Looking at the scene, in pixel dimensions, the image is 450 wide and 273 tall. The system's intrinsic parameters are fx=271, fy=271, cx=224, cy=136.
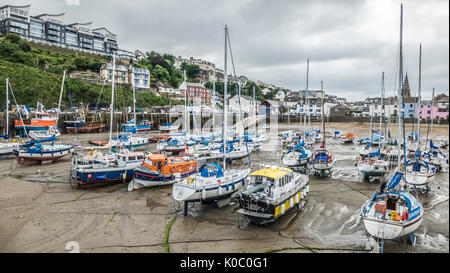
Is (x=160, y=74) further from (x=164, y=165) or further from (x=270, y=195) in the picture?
(x=270, y=195)

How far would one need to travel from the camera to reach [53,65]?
218ft

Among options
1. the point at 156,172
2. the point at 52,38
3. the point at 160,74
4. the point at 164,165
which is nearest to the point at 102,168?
the point at 156,172

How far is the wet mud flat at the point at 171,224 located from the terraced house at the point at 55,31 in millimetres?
82701

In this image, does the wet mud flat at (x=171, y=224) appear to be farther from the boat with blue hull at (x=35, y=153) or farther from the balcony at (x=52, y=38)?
the balcony at (x=52, y=38)

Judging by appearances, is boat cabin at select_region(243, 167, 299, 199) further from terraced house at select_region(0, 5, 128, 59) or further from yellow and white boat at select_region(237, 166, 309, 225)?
terraced house at select_region(0, 5, 128, 59)

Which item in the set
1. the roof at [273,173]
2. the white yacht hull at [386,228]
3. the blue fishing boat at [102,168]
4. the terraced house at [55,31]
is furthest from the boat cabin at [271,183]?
the terraced house at [55,31]

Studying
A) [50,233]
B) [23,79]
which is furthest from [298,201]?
[23,79]

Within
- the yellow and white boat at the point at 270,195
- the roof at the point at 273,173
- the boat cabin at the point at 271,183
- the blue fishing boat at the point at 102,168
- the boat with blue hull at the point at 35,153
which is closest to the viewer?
the yellow and white boat at the point at 270,195

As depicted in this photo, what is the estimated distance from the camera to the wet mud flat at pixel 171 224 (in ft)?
32.4

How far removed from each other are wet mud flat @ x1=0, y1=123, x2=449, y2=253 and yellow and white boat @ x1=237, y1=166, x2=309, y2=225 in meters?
0.65

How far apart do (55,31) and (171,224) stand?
99.4 m

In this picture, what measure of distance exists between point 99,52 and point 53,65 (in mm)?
34295

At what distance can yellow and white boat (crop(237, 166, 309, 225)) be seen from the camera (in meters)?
11.2

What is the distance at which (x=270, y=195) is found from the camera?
465 inches
